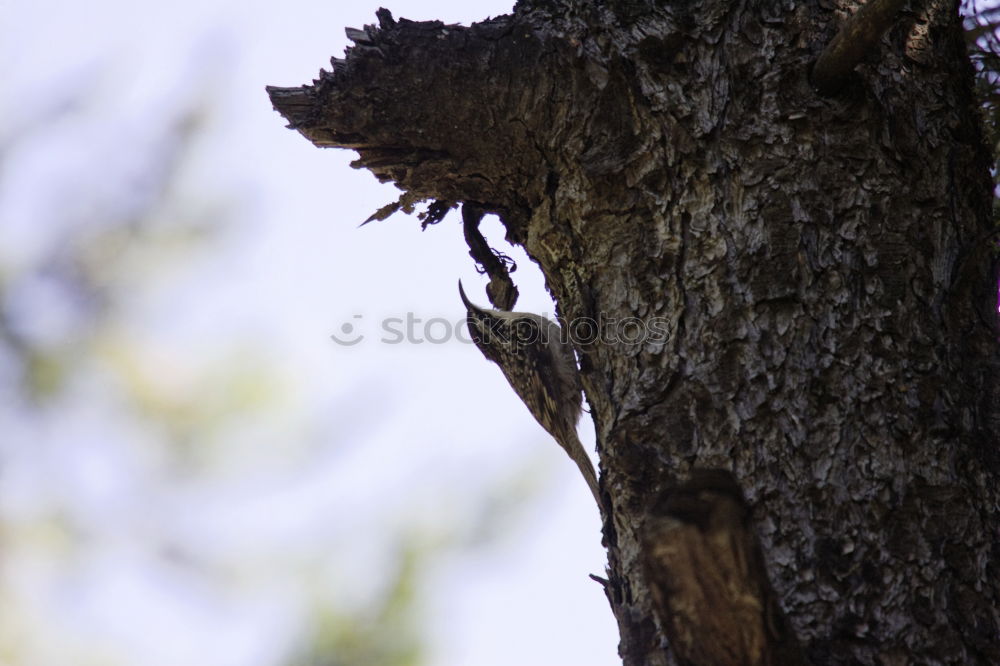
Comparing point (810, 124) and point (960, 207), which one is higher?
point (810, 124)

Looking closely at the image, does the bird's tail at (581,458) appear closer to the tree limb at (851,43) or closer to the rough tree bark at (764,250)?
the rough tree bark at (764,250)

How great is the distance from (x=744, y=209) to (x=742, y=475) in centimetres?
58

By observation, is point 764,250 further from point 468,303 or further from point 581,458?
point 468,303

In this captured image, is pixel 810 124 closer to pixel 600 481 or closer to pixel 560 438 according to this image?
pixel 600 481

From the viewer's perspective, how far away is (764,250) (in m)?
2.05

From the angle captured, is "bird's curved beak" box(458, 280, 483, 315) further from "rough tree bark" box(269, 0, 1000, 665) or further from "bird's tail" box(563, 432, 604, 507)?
"rough tree bark" box(269, 0, 1000, 665)

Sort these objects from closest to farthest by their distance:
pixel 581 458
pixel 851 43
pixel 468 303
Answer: pixel 851 43
pixel 581 458
pixel 468 303

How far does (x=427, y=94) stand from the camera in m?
2.49

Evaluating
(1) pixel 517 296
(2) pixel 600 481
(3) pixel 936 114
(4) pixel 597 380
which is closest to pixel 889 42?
(3) pixel 936 114

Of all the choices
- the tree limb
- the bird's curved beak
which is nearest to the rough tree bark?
the tree limb

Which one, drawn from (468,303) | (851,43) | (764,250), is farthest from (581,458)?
(851,43)

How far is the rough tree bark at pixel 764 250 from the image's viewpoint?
1.77 meters

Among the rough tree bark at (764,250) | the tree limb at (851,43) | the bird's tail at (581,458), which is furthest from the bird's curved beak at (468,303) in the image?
the tree limb at (851,43)

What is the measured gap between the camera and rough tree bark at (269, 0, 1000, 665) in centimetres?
177
